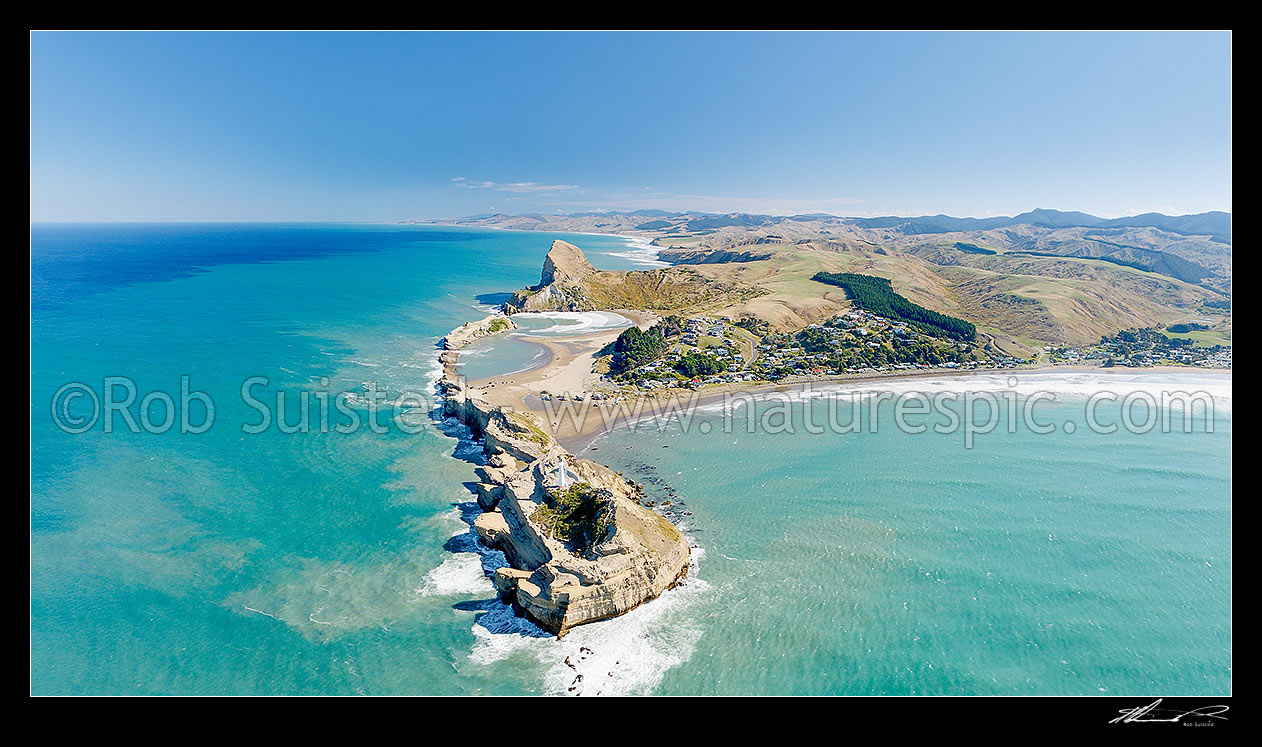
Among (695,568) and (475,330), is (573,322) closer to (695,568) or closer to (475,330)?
(475,330)

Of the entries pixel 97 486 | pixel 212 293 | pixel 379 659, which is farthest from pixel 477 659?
pixel 212 293

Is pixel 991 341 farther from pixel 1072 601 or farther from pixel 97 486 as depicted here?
pixel 97 486

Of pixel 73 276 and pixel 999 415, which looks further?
pixel 73 276

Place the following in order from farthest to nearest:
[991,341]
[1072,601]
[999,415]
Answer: [991,341] → [999,415] → [1072,601]

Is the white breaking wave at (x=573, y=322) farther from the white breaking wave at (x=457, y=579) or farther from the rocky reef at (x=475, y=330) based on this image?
the white breaking wave at (x=457, y=579)

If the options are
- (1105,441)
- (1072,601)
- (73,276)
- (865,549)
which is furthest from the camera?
(73,276)

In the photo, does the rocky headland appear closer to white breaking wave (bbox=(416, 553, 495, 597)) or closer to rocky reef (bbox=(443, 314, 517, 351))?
white breaking wave (bbox=(416, 553, 495, 597))

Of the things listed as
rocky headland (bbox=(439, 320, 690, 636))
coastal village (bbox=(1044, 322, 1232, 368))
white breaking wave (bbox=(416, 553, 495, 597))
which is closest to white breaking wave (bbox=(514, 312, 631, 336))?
rocky headland (bbox=(439, 320, 690, 636))

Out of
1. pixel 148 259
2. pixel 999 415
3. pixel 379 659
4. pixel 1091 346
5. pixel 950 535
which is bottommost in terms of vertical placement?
pixel 379 659
